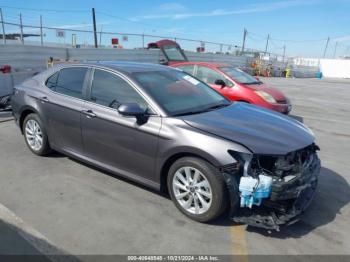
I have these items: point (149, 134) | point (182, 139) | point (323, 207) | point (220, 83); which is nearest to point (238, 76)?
point (220, 83)

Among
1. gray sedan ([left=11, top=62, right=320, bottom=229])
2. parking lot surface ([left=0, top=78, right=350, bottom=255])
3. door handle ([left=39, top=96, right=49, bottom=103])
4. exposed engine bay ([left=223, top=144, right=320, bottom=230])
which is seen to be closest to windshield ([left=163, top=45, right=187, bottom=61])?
gray sedan ([left=11, top=62, right=320, bottom=229])

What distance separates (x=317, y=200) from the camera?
3.95 metres

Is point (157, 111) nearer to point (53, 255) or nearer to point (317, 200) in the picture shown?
point (53, 255)

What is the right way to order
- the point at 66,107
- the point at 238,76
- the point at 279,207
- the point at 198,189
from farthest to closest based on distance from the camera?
1. the point at 238,76
2. the point at 66,107
3. the point at 198,189
4. the point at 279,207

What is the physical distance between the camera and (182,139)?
3.31 metres

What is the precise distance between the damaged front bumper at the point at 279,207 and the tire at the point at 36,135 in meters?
3.11

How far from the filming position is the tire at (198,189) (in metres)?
3.13

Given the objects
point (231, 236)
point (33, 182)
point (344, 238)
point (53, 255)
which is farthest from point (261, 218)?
point (33, 182)

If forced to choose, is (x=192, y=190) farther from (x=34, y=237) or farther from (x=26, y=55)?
(x=26, y=55)

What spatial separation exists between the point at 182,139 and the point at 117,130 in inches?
36.2

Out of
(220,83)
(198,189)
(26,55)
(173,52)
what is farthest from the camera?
(173,52)

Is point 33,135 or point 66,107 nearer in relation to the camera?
point 66,107

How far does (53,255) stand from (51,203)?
3.16 ft

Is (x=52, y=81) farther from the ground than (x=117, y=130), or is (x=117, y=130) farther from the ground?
(x=52, y=81)
